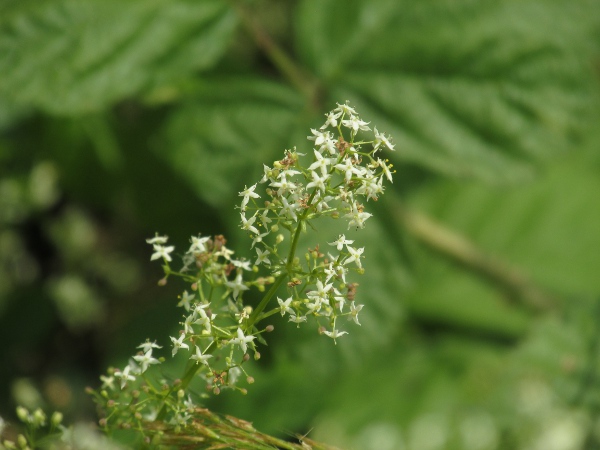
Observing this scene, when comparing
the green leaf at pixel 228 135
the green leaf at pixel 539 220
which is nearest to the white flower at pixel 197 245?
the green leaf at pixel 228 135

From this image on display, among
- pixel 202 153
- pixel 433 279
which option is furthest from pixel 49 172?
pixel 433 279

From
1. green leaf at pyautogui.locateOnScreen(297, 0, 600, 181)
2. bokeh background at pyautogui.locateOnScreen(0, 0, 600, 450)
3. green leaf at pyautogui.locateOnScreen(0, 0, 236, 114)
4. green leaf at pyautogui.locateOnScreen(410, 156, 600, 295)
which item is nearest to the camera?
green leaf at pyautogui.locateOnScreen(0, 0, 236, 114)

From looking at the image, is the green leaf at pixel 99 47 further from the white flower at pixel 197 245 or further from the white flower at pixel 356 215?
the white flower at pixel 356 215

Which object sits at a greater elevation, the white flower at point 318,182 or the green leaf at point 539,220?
the green leaf at point 539,220

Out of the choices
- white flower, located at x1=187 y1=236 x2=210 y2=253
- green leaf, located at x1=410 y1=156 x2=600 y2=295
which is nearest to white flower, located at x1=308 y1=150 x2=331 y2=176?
white flower, located at x1=187 y1=236 x2=210 y2=253

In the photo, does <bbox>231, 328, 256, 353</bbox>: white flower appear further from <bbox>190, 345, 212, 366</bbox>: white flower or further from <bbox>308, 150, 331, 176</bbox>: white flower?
<bbox>308, 150, 331, 176</bbox>: white flower

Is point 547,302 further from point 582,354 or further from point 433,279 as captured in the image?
point 582,354
